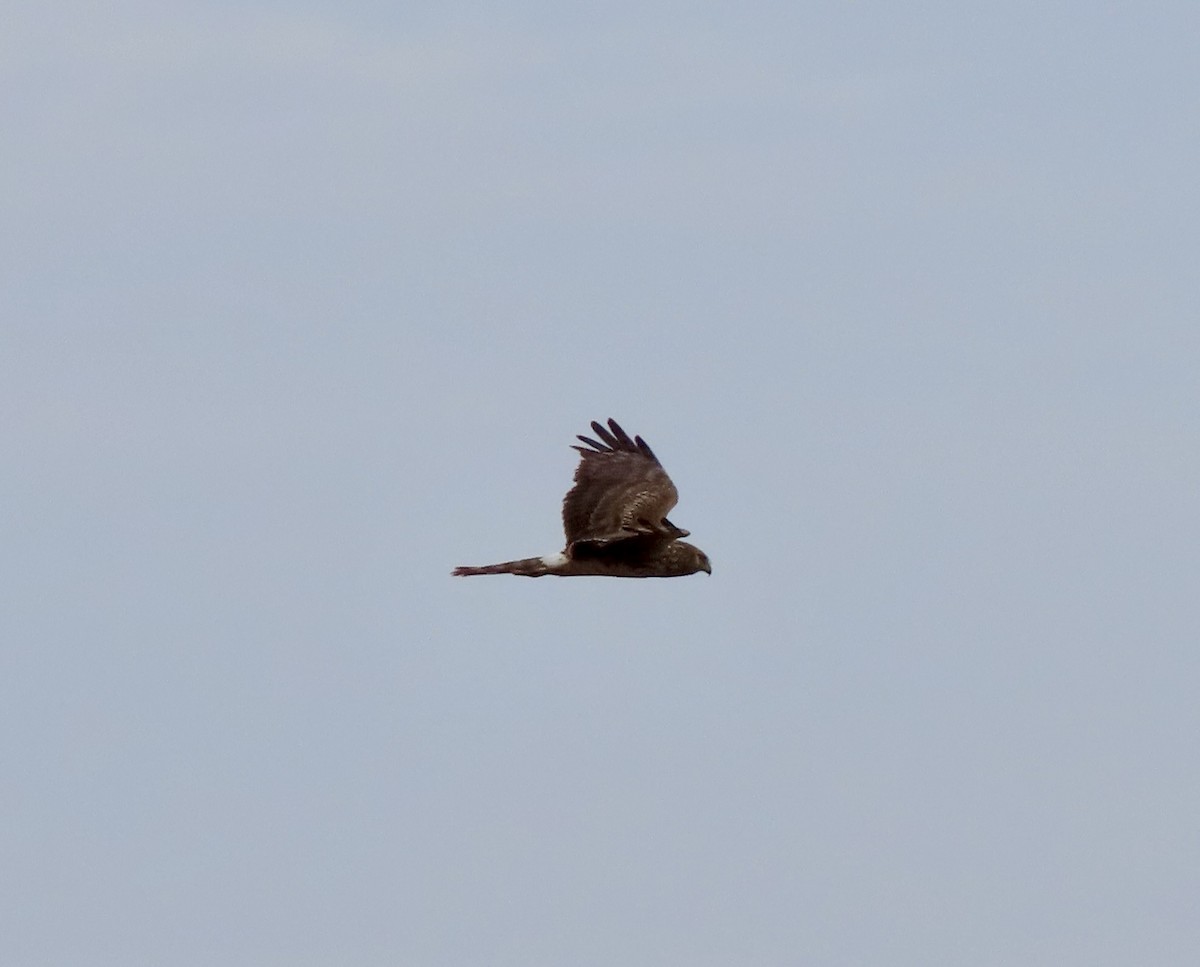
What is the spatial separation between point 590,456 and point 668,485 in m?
1.15

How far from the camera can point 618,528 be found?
34812 millimetres

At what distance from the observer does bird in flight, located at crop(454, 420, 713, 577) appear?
34875 mm

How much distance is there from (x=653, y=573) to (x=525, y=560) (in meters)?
1.75

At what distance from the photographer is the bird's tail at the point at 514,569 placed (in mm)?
35125

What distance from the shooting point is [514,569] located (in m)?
35.2

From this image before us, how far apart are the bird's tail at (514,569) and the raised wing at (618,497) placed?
52cm

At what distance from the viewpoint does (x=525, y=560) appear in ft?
116

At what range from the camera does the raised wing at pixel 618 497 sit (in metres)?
34.8

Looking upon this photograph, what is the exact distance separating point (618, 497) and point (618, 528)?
51 centimetres

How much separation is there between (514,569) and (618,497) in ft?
5.51

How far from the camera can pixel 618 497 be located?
35.1 metres

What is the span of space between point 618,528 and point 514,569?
1.54m

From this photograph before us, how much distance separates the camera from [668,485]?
1395 inches

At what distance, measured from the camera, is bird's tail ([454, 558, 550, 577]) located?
1383 inches
